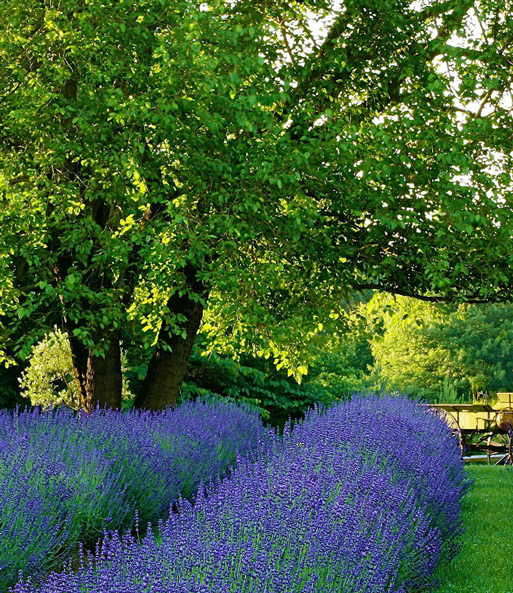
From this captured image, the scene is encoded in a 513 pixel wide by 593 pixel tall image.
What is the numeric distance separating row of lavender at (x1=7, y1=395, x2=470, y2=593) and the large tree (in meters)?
2.91

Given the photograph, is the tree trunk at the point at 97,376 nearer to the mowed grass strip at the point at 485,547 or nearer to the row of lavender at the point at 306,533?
the row of lavender at the point at 306,533

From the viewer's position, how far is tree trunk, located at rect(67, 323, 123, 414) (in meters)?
10.0

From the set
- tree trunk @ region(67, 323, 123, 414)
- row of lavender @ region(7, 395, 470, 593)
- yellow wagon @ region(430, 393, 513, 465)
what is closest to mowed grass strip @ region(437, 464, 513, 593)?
row of lavender @ region(7, 395, 470, 593)

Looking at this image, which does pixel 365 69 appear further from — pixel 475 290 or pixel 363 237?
pixel 475 290

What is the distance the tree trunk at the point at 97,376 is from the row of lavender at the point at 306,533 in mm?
4141

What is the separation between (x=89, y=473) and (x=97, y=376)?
4.29 meters

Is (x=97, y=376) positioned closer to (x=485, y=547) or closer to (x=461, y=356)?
(x=485, y=547)

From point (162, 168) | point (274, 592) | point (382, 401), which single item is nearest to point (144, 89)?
point (162, 168)

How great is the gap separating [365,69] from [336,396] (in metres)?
10.7

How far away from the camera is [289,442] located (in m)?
6.68

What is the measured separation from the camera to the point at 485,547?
6.74 m

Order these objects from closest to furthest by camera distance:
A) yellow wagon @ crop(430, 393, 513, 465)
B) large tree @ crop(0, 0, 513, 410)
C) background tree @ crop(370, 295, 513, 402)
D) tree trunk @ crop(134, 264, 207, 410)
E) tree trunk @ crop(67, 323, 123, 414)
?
1. large tree @ crop(0, 0, 513, 410)
2. tree trunk @ crop(67, 323, 123, 414)
3. tree trunk @ crop(134, 264, 207, 410)
4. yellow wagon @ crop(430, 393, 513, 465)
5. background tree @ crop(370, 295, 513, 402)

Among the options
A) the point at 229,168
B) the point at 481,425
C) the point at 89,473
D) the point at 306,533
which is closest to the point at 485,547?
the point at 306,533

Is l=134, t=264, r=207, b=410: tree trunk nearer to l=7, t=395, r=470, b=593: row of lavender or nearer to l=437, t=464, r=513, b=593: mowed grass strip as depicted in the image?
l=7, t=395, r=470, b=593: row of lavender
